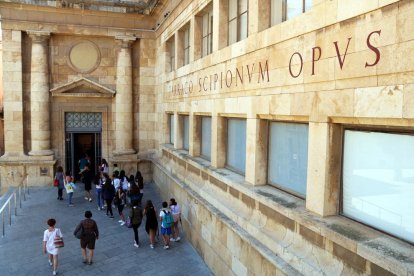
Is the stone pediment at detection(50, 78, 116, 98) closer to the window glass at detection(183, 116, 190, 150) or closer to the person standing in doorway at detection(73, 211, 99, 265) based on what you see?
the window glass at detection(183, 116, 190, 150)

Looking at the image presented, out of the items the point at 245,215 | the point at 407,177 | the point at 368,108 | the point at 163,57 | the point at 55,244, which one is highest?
the point at 163,57

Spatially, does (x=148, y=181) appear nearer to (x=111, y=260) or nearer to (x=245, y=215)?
(x=111, y=260)

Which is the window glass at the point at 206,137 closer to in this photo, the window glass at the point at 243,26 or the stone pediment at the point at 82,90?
the window glass at the point at 243,26

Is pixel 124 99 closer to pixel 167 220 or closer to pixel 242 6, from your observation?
pixel 167 220

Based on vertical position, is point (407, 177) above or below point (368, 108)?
below

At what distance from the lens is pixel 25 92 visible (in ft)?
51.0

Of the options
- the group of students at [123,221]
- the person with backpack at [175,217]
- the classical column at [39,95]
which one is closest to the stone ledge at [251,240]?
the person with backpack at [175,217]

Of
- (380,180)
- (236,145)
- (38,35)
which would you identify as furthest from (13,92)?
(380,180)

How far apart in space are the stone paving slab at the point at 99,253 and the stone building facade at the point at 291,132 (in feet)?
2.37

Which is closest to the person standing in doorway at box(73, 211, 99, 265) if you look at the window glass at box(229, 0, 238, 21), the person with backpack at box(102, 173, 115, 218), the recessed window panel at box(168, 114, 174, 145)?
the person with backpack at box(102, 173, 115, 218)

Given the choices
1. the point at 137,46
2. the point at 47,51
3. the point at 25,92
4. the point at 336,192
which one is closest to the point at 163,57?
the point at 137,46

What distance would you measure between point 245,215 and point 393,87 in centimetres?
394

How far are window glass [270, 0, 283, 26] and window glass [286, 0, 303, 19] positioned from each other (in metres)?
0.24

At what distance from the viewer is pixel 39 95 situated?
15.4 metres
